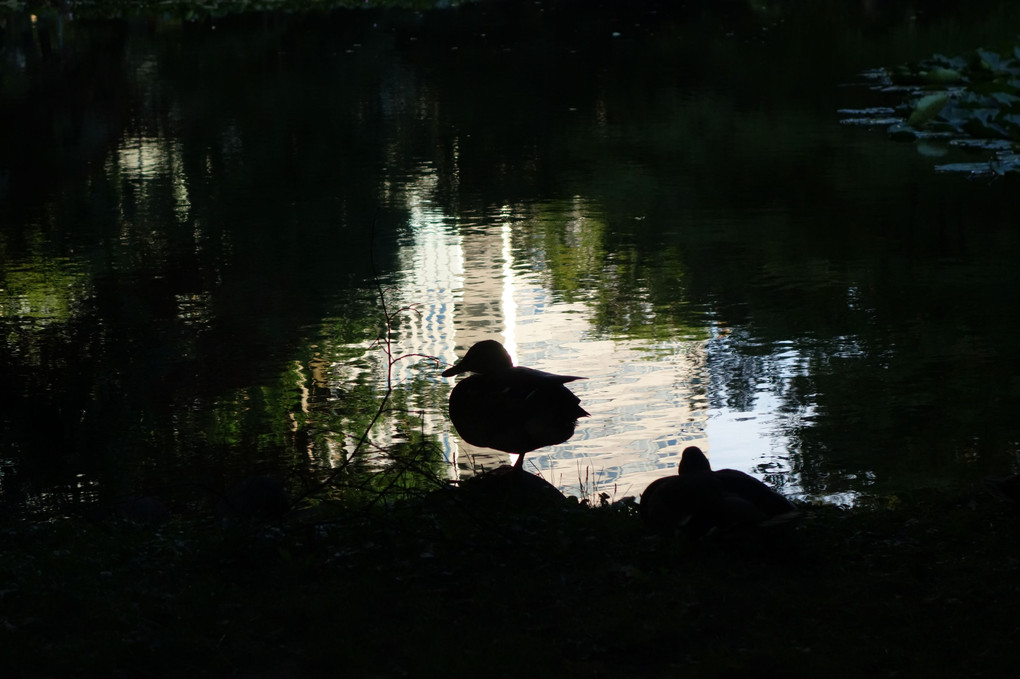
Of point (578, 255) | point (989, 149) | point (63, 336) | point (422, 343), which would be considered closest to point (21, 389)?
point (63, 336)

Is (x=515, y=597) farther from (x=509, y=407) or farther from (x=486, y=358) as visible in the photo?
(x=486, y=358)

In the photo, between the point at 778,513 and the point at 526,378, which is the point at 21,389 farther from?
the point at 778,513

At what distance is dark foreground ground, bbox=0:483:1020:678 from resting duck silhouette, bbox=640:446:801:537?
0.12 m

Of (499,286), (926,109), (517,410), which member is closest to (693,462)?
(517,410)

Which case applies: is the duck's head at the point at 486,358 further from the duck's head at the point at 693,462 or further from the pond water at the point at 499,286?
the duck's head at the point at 693,462

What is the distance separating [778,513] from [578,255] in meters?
6.13

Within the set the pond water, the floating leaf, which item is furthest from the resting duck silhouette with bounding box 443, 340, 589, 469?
the floating leaf

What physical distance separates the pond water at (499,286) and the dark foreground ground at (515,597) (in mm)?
491

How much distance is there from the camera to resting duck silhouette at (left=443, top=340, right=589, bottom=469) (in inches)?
264

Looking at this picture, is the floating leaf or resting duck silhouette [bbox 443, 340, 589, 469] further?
the floating leaf

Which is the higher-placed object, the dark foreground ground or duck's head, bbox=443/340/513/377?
duck's head, bbox=443/340/513/377

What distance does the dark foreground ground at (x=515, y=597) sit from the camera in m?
4.79

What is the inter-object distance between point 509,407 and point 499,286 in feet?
13.3

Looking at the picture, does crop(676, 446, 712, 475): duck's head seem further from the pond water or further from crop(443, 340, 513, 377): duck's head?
crop(443, 340, 513, 377): duck's head
